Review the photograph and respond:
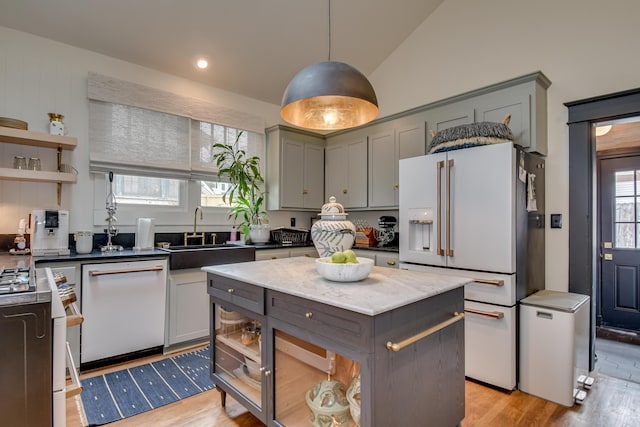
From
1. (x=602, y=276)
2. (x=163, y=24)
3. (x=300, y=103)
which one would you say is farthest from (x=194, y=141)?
(x=602, y=276)

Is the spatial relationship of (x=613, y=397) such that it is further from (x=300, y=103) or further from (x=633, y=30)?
(x=300, y=103)

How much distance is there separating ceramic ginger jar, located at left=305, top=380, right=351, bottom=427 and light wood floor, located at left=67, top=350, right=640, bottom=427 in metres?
0.62

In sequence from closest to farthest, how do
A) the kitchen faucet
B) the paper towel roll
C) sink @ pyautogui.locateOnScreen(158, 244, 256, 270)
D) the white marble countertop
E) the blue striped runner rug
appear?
the white marble countertop, the blue striped runner rug, sink @ pyautogui.locateOnScreen(158, 244, 256, 270), the paper towel roll, the kitchen faucet

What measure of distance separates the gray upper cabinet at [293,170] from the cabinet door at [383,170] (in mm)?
793

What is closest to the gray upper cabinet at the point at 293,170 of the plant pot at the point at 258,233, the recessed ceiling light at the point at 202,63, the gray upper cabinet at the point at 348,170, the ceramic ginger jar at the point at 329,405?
the gray upper cabinet at the point at 348,170

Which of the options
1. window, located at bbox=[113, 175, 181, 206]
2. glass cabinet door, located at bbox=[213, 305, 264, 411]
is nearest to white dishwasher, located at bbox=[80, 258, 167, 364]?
window, located at bbox=[113, 175, 181, 206]

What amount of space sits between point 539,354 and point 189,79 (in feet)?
13.1

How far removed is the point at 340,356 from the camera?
4.63ft

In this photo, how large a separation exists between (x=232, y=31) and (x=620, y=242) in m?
4.61

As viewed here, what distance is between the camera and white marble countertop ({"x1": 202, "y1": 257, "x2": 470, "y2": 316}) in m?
1.23

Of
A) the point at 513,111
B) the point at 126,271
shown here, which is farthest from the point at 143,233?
the point at 513,111

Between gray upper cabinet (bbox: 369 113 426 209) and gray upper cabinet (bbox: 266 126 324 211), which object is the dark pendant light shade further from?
gray upper cabinet (bbox: 266 126 324 211)

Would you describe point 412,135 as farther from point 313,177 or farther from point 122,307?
point 122,307

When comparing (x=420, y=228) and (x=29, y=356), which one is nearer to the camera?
(x=29, y=356)
